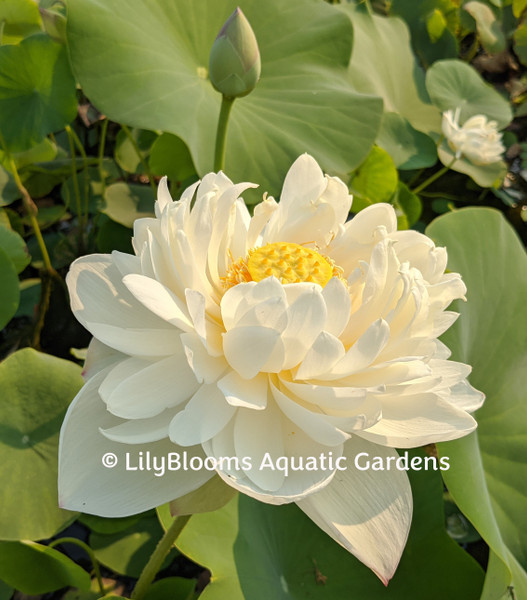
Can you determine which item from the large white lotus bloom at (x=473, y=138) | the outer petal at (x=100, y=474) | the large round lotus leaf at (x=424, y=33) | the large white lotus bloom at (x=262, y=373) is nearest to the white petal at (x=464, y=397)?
the large white lotus bloom at (x=262, y=373)

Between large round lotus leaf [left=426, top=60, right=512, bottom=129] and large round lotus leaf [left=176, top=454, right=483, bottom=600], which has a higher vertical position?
large round lotus leaf [left=426, top=60, right=512, bottom=129]

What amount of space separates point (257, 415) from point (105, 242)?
1009 mm

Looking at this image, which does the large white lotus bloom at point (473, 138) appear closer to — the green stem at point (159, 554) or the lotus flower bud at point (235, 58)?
the lotus flower bud at point (235, 58)

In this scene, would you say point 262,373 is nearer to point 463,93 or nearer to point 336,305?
point 336,305

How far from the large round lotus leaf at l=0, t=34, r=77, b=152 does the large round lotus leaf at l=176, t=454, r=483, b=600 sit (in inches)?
32.6

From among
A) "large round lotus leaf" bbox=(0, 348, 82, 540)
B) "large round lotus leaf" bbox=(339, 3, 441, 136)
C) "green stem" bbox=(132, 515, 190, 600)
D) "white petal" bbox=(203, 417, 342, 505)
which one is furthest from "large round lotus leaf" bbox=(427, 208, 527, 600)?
"large round lotus leaf" bbox=(339, 3, 441, 136)

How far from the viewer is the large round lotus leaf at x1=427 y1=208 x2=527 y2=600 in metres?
0.78

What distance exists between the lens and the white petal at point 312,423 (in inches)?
21.9

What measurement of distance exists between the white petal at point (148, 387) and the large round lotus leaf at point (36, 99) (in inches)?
29.1

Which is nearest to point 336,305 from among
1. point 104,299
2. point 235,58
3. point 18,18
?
point 104,299

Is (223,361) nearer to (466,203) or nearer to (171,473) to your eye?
(171,473)

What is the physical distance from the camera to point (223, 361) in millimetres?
A: 638

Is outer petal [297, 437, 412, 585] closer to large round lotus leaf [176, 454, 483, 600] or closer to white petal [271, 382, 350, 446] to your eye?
white petal [271, 382, 350, 446]

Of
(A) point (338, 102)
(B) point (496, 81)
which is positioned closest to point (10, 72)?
(A) point (338, 102)
